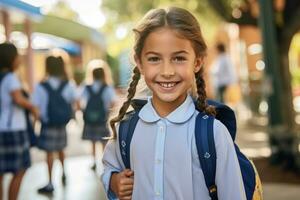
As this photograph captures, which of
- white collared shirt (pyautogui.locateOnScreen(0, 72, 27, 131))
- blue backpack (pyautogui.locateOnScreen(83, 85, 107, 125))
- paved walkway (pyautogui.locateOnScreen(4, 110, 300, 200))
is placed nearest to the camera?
white collared shirt (pyautogui.locateOnScreen(0, 72, 27, 131))

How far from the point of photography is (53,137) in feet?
23.2

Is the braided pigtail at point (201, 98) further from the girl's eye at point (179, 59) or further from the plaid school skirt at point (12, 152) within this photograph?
the plaid school skirt at point (12, 152)

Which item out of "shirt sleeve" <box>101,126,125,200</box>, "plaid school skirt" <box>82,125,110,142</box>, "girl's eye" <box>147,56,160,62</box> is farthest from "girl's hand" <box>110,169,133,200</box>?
"plaid school skirt" <box>82,125,110,142</box>

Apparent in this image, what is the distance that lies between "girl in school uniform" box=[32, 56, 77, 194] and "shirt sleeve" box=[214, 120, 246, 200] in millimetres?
4866

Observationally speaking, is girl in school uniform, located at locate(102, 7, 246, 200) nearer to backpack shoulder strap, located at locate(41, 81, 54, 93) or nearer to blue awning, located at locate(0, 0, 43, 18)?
backpack shoulder strap, located at locate(41, 81, 54, 93)

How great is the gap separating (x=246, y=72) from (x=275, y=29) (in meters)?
19.6

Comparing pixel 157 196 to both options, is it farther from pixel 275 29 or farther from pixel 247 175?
pixel 275 29

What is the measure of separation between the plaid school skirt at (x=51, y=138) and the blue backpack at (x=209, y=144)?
15.2 feet

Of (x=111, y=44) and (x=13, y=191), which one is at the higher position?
(x=111, y=44)

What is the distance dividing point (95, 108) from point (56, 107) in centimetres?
140

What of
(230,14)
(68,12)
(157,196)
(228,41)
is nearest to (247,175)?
(157,196)

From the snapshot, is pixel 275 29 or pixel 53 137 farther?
pixel 275 29

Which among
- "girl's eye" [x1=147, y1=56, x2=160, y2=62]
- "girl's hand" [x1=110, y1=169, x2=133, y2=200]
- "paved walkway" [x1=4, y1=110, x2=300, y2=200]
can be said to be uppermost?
"girl's eye" [x1=147, y1=56, x2=160, y2=62]

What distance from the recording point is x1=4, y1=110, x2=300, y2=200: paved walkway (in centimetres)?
660
